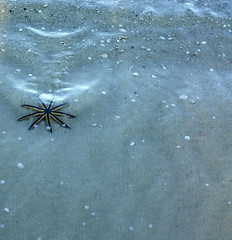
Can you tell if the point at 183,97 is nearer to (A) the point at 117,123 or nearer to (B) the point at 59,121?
(A) the point at 117,123

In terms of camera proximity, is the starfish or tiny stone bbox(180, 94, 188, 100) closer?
the starfish

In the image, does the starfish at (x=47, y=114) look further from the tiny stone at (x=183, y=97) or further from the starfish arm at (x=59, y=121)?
the tiny stone at (x=183, y=97)

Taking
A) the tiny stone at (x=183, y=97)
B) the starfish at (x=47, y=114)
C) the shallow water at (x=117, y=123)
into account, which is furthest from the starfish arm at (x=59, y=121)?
the tiny stone at (x=183, y=97)

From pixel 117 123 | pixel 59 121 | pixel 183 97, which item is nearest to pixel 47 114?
pixel 59 121

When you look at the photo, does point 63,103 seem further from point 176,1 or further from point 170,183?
point 176,1

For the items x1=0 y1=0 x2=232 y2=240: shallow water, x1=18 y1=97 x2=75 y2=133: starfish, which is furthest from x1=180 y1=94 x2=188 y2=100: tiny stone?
x1=18 y1=97 x2=75 y2=133: starfish

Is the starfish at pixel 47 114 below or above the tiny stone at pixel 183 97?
below

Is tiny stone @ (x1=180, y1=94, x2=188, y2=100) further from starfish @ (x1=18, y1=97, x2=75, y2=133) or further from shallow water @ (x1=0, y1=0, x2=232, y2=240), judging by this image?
starfish @ (x1=18, y1=97, x2=75, y2=133)

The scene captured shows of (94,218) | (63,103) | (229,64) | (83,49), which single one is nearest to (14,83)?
(63,103)
